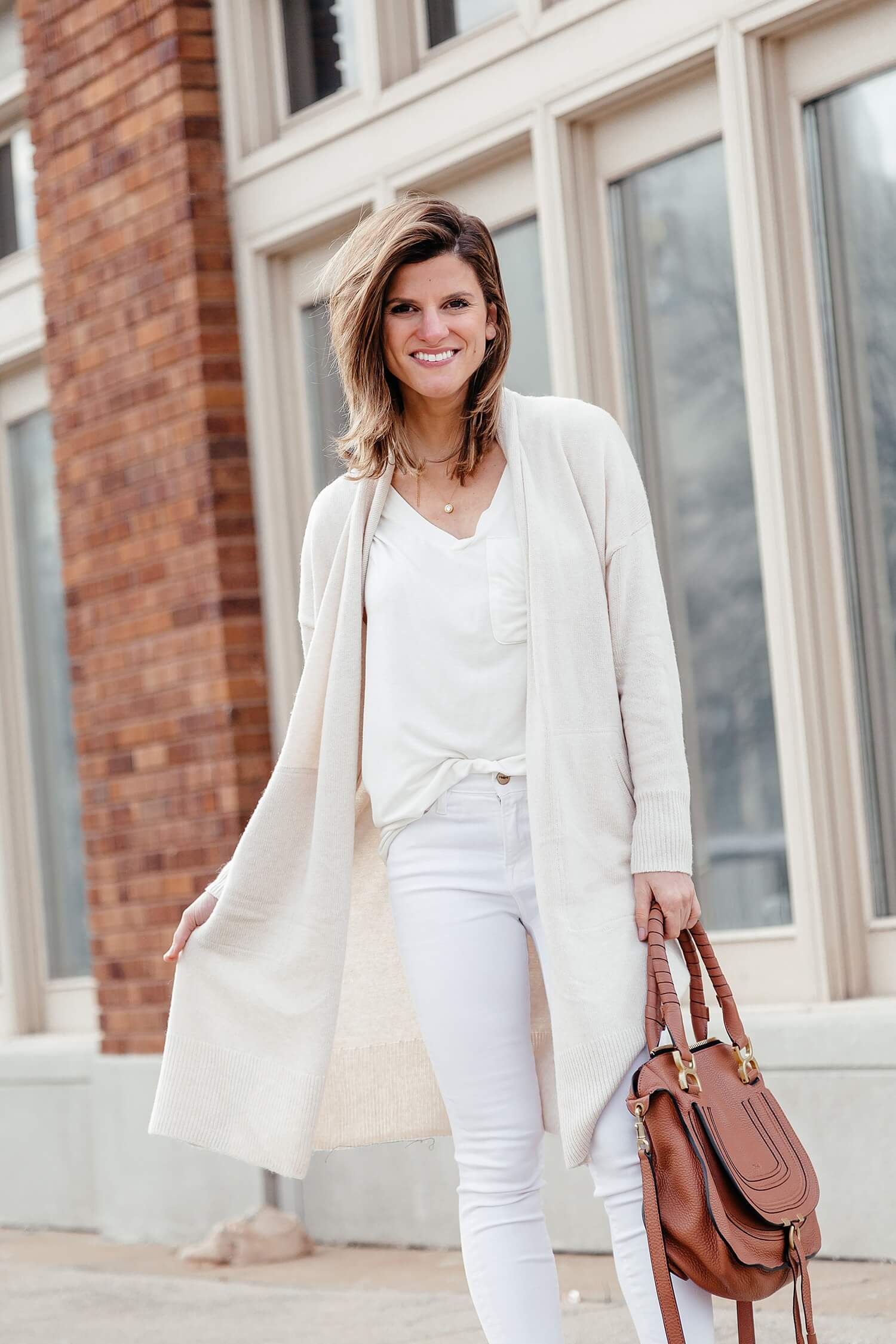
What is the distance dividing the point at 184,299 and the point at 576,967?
12.0 ft

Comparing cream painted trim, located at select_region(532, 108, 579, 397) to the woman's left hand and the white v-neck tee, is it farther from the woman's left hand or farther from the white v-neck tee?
the woman's left hand

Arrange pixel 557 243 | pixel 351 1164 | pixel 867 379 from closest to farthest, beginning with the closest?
pixel 867 379, pixel 557 243, pixel 351 1164

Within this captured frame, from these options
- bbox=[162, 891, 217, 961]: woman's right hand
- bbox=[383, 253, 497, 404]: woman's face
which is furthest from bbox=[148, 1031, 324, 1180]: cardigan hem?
bbox=[383, 253, 497, 404]: woman's face

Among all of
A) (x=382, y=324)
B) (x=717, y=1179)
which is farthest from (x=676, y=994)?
(x=382, y=324)

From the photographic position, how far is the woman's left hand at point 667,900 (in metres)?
2.77

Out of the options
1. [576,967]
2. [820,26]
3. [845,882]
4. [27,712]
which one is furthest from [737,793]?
[27,712]

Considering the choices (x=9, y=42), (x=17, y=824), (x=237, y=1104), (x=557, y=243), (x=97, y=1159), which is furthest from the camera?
(x=17, y=824)

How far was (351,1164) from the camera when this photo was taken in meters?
5.59

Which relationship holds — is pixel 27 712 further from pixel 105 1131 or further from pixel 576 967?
pixel 576 967

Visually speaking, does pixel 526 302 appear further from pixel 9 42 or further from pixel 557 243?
pixel 9 42

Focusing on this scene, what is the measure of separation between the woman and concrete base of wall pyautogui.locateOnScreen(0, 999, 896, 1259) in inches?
21.3

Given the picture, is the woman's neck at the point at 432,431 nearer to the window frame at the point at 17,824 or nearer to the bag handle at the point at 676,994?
the bag handle at the point at 676,994

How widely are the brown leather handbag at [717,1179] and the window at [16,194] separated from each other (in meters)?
5.48

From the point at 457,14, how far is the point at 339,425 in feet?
4.08
